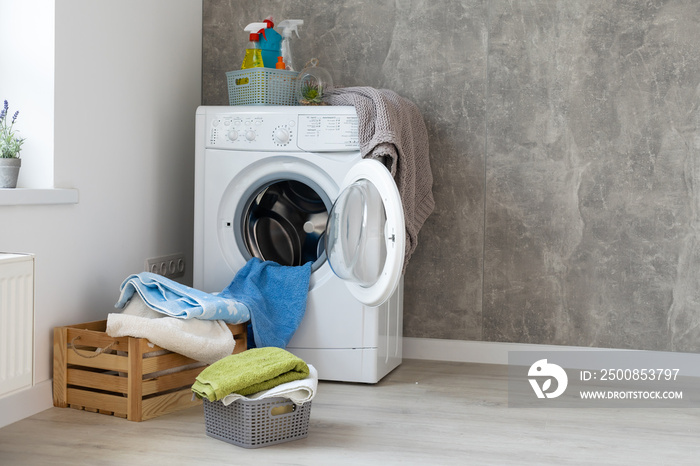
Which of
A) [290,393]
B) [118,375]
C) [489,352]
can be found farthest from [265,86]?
[489,352]

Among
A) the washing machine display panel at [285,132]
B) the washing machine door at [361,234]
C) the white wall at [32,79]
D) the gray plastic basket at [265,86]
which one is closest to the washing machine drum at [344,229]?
the washing machine door at [361,234]

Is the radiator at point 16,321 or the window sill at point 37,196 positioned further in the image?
the window sill at point 37,196

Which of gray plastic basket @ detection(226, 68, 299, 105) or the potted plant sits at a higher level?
gray plastic basket @ detection(226, 68, 299, 105)

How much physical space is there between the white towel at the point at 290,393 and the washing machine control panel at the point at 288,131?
861mm

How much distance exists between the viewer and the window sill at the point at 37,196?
1905mm

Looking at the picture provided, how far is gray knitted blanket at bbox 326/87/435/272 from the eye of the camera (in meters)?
2.33

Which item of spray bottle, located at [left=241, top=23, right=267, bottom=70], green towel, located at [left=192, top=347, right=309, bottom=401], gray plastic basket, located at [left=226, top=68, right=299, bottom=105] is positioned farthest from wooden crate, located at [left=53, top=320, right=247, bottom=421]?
spray bottle, located at [left=241, top=23, right=267, bottom=70]

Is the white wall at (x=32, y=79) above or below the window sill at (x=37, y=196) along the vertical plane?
above

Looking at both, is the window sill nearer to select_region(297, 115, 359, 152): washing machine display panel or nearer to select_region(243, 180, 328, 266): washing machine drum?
select_region(243, 180, 328, 266): washing machine drum

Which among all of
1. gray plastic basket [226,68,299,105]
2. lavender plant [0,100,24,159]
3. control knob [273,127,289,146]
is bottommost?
lavender plant [0,100,24,159]

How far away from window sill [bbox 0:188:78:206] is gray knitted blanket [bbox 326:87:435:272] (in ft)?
2.91

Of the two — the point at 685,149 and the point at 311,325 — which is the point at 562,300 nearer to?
the point at 685,149

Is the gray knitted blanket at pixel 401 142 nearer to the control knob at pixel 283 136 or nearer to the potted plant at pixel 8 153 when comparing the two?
the control knob at pixel 283 136

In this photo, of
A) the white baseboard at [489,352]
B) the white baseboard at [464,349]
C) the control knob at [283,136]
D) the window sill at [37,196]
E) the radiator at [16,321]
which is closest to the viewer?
the radiator at [16,321]
